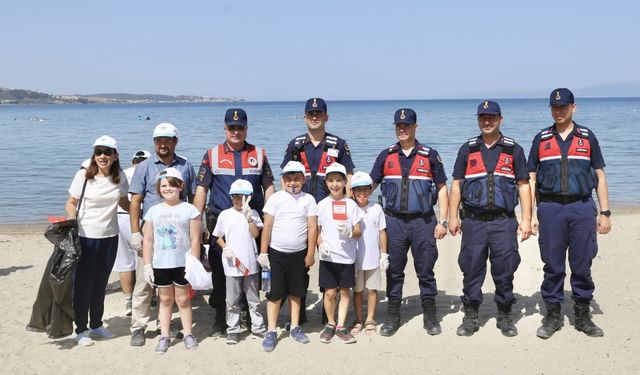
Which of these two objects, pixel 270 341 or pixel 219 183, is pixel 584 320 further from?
pixel 219 183

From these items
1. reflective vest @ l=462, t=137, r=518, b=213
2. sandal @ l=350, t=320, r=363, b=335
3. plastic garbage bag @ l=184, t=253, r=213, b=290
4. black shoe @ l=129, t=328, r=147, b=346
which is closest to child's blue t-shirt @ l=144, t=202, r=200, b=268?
plastic garbage bag @ l=184, t=253, r=213, b=290

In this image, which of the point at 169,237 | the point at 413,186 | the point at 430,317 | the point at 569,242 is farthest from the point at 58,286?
the point at 569,242

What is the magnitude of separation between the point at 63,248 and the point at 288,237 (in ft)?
6.79

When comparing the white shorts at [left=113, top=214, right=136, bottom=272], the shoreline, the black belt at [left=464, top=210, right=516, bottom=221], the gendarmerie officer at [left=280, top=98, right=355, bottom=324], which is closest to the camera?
A: the black belt at [left=464, top=210, right=516, bottom=221]

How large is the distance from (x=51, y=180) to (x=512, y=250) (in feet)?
63.9

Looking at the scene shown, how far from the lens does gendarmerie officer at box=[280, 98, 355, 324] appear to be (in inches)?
246

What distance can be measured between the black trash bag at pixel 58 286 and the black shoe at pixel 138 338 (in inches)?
23.5

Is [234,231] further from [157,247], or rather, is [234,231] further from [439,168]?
[439,168]

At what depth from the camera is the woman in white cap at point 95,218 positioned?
18.7ft

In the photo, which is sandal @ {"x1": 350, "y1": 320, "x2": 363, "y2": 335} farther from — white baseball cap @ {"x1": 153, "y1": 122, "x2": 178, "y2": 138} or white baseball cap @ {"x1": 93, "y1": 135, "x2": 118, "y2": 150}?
white baseball cap @ {"x1": 93, "y1": 135, "x2": 118, "y2": 150}

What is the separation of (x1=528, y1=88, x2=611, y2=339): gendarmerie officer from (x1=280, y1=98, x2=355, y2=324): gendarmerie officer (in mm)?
1934

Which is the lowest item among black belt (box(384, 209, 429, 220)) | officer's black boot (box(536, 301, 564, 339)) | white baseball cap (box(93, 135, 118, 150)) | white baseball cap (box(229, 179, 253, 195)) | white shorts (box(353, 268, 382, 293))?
officer's black boot (box(536, 301, 564, 339))

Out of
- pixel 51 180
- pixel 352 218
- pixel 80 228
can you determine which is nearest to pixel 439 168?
pixel 352 218

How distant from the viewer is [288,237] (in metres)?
5.77
